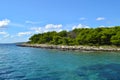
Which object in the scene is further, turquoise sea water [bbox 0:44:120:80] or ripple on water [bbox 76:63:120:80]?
turquoise sea water [bbox 0:44:120:80]

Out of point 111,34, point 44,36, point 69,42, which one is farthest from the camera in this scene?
point 44,36

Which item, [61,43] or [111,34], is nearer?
[111,34]

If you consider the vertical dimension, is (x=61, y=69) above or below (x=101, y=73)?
above

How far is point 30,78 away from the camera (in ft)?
106

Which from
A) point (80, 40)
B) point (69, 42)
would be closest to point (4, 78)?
point (80, 40)

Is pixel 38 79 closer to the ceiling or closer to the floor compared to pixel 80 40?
closer to the floor

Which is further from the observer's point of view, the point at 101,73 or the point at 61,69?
the point at 61,69

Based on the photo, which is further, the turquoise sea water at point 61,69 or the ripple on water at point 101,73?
the turquoise sea water at point 61,69

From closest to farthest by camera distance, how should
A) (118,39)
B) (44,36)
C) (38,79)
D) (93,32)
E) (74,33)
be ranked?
(38,79), (118,39), (93,32), (74,33), (44,36)

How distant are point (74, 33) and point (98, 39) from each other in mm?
51007

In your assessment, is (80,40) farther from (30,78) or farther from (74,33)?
(30,78)

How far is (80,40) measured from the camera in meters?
128

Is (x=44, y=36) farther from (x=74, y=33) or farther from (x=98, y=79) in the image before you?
Answer: (x=98, y=79)

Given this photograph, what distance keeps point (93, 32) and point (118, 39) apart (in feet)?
73.4
